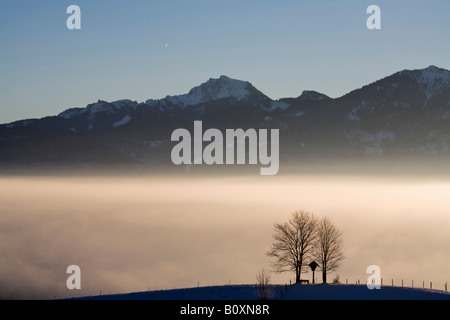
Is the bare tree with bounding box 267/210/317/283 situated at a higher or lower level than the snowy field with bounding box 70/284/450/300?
higher

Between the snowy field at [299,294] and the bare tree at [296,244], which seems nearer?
the snowy field at [299,294]

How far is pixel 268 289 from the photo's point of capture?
97.1 meters

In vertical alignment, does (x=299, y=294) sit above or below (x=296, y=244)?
below

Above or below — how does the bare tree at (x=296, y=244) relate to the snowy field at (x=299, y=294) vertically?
above

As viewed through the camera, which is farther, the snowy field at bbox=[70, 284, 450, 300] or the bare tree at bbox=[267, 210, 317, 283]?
the bare tree at bbox=[267, 210, 317, 283]

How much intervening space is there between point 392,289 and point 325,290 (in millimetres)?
10046

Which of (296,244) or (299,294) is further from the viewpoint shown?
(296,244)
